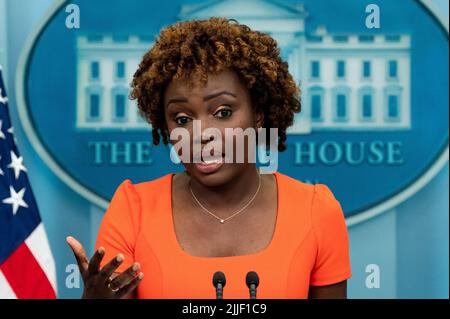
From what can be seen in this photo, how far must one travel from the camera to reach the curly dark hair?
1425mm

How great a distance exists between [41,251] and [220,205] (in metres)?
0.98

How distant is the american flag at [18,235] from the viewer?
2230 millimetres

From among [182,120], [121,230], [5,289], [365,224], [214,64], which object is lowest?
[5,289]

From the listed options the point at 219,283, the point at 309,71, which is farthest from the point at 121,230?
the point at 309,71

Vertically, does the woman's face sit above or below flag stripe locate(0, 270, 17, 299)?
above

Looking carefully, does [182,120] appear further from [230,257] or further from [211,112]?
[230,257]

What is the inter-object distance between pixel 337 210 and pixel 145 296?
44 centimetres

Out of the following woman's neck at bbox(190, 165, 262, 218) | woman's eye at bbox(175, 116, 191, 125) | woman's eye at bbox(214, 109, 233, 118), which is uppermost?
woman's eye at bbox(214, 109, 233, 118)

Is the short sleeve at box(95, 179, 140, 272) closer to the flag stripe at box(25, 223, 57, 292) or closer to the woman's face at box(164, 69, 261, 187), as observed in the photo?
the woman's face at box(164, 69, 261, 187)

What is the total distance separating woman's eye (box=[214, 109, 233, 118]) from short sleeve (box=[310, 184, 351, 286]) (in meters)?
0.28

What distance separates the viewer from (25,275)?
2.25 meters

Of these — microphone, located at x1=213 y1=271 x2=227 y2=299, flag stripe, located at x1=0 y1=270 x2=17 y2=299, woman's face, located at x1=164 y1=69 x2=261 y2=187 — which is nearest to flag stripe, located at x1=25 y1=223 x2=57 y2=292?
flag stripe, located at x1=0 y1=270 x2=17 y2=299
